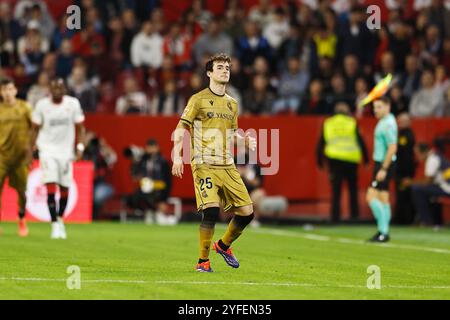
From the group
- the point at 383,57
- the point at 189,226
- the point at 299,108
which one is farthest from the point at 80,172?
the point at 383,57

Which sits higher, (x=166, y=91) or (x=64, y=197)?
(x=166, y=91)

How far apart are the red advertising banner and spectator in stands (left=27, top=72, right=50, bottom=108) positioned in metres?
1.83

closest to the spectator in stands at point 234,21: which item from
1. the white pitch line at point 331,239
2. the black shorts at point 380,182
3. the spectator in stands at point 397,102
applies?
the spectator in stands at point 397,102

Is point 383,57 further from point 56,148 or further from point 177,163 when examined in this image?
point 177,163

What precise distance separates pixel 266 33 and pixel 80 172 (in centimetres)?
639

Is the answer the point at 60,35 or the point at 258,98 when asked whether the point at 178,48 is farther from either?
the point at 60,35

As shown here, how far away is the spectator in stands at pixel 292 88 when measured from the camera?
29062mm

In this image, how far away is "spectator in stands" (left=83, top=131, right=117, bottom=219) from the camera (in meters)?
27.8

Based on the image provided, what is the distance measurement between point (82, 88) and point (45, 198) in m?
3.53

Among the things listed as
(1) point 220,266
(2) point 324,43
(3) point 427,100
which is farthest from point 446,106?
(1) point 220,266

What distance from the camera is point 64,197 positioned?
20.6 m

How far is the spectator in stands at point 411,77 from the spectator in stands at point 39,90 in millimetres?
7994

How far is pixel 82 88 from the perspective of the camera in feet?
93.7

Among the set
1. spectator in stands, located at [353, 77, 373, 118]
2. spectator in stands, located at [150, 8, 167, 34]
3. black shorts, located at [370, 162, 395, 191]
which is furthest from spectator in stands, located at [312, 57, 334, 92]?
black shorts, located at [370, 162, 395, 191]
